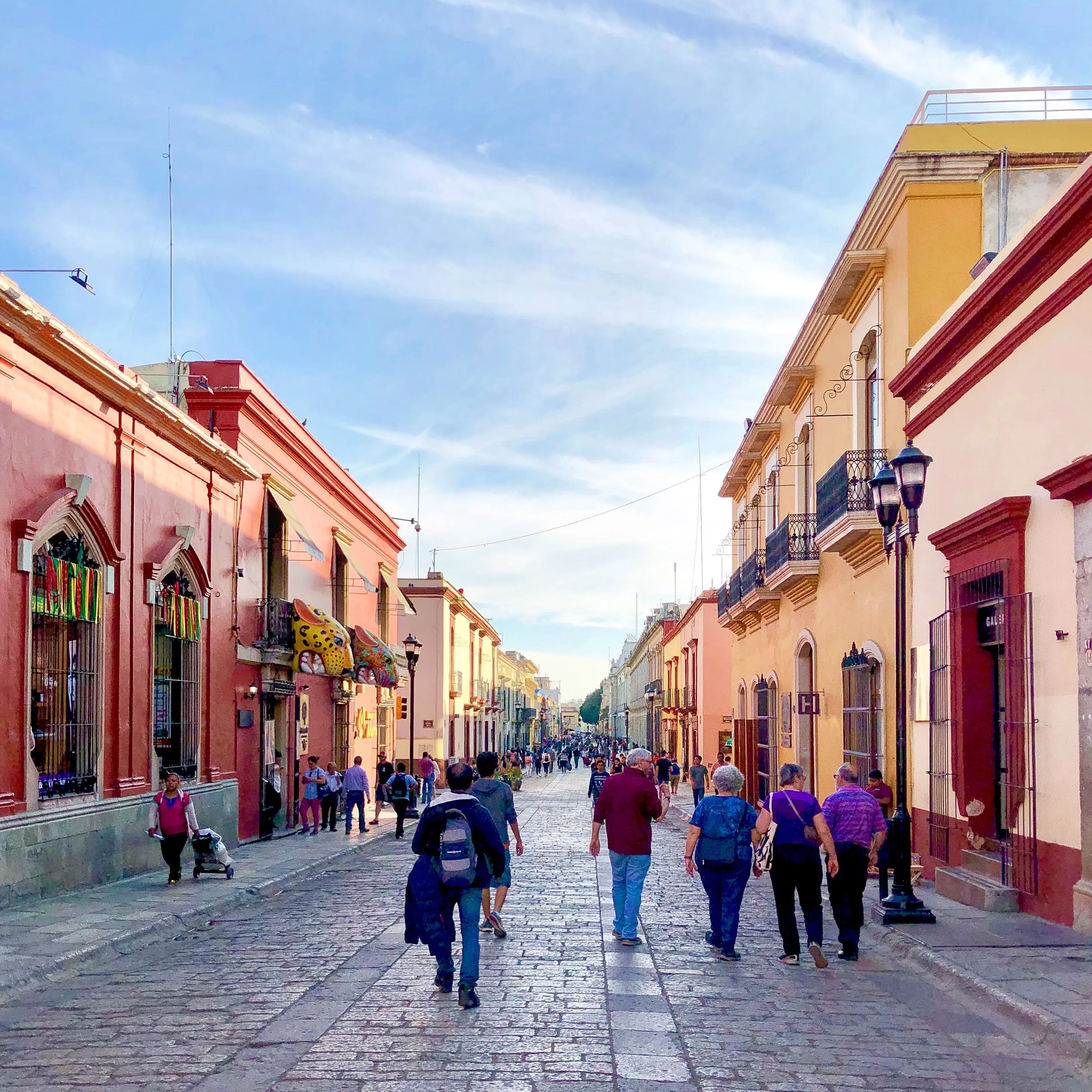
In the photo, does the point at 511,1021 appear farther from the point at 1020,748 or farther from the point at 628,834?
the point at 1020,748

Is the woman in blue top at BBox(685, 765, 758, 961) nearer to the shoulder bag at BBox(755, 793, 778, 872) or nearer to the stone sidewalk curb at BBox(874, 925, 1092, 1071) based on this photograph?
the shoulder bag at BBox(755, 793, 778, 872)

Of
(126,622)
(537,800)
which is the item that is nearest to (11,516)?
(126,622)

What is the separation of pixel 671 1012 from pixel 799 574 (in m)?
13.9

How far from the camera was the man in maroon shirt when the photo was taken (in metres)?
10.1

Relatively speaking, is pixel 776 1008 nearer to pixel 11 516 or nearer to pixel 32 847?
pixel 32 847

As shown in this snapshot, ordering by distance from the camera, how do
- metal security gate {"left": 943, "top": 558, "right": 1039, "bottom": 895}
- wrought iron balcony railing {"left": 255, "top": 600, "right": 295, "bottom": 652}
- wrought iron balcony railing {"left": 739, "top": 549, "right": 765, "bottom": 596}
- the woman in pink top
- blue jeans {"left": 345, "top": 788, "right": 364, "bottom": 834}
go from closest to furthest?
metal security gate {"left": 943, "top": 558, "right": 1039, "bottom": 895} → the woman in pink top → wrought iron balcony railing {"left": 255, "top": 600, "right": 295, "bottom": 652} → blue jeans {"left": 345, "top": 788, "right": 364, "bottom": 834} → wrought iron balcony railing {"left": 739, "top": 549, "right": 765, "bottom": 596}

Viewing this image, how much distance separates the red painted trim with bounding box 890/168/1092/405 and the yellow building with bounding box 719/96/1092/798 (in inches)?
41.9

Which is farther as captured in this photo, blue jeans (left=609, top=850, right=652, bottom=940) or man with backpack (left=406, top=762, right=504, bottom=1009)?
blue jeans (left=609, top=850, right=652, bottom=940)

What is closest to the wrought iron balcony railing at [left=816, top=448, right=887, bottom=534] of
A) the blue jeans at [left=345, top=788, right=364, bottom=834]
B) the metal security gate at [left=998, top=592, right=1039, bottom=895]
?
the metal security gate at [left=998, top=592, right=1039, bottom=895]

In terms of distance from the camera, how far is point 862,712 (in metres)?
17.2

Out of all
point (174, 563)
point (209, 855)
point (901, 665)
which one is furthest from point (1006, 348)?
point (174, 563)

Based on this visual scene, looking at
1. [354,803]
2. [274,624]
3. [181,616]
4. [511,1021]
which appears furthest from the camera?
[354,803]

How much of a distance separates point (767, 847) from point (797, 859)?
2.86 feet

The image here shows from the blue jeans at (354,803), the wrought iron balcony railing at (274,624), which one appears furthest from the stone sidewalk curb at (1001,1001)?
the blue jeans at (354,803)
